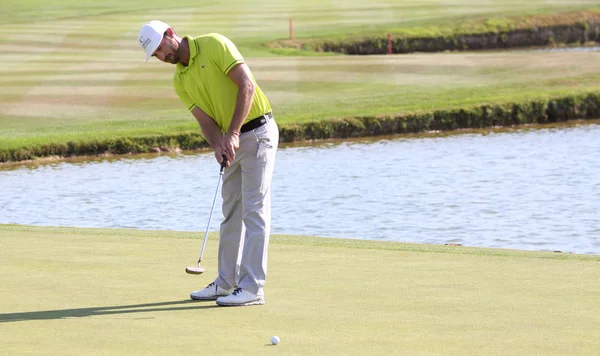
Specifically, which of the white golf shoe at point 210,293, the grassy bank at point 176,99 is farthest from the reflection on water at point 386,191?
the white golf shoe at point 210,293

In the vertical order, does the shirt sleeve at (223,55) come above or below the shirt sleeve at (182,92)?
above

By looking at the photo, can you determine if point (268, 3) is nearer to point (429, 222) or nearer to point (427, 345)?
point (429, 222)

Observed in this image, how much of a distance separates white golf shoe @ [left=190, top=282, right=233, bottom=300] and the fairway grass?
7 centimetres

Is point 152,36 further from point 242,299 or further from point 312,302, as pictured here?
point 312,302

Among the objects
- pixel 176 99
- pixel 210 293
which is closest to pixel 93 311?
pixel 210 293

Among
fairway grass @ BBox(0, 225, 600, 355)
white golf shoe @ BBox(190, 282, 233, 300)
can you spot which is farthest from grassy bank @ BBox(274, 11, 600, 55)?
white golf shoe @ BBox(190, 282, 233, 300)

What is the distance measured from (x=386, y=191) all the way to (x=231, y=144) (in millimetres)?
9667

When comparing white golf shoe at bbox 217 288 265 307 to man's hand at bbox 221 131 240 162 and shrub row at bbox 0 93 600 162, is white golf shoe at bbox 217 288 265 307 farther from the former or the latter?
shrub row at bbox 0 93 600 162

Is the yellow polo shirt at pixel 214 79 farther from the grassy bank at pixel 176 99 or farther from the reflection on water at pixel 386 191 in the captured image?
the grassy bank at pixel 176 99

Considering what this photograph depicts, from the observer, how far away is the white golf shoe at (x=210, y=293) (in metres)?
7.99

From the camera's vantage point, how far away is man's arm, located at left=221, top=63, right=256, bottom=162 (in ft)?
25.2

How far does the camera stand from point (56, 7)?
2475 inches

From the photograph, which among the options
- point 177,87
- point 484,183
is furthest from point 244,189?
point 484,183

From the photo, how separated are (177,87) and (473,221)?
7102 mm
